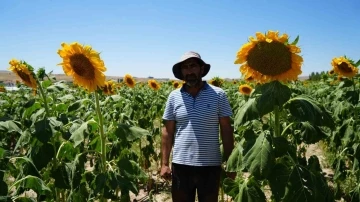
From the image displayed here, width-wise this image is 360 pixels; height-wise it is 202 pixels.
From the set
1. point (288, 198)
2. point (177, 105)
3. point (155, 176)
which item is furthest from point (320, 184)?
point (155, 176)

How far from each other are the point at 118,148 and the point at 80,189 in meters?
1.35

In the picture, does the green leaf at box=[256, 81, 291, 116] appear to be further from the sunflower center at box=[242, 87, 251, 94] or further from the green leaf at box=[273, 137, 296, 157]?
the sunflower center at box=[242, 87, 251, 94]

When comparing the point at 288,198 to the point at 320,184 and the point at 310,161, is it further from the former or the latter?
the point at 310,161

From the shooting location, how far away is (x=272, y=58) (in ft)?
7.91

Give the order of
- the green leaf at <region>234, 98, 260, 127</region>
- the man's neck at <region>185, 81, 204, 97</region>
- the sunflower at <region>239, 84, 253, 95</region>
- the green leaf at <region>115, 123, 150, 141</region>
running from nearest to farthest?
the green leaf at <region>234, 98, 260, 127</region>
the green leaf at <region>115, 123, 150, 141</region>
the man's neck at <region>185, 81, 204, 97</region>
the sunflower at <region>239, 84, 253, 95</region>

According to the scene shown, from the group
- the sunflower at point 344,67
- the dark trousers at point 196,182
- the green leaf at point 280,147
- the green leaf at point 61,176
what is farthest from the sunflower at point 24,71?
the sunflower at point 344,67

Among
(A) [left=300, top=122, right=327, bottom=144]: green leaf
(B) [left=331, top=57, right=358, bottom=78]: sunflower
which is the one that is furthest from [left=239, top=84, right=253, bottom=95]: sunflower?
(A) [left=300, top=122, right=327, bottom=144]: green leaf

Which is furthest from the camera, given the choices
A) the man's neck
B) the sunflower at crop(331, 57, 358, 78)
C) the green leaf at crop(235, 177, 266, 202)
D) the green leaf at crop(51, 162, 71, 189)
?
the sunflower at crop(331, 57, 358, 78)

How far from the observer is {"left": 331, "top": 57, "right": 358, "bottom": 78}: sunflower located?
5.07 m

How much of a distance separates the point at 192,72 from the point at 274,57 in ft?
3.46

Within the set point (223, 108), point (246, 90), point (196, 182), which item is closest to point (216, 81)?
point (246, 90)

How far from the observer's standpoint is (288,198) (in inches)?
88.4

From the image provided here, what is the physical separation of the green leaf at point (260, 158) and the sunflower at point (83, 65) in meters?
1.33

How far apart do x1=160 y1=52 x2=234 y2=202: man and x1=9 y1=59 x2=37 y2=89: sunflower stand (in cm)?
133
